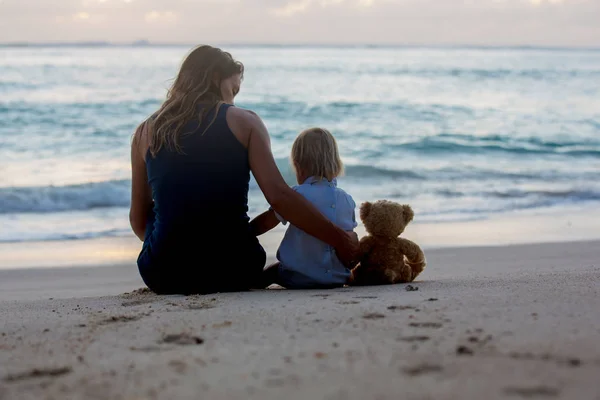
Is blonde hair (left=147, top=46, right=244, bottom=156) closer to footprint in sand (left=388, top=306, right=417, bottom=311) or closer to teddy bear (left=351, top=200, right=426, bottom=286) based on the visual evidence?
teddy bear (left=351, top=200, right=426, bottom=286)

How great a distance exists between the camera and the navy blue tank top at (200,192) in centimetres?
350

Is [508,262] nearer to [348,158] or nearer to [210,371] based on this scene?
[210,371]

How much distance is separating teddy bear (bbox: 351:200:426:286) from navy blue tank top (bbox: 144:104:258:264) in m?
0.64

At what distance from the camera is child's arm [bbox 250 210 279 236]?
3.71 m

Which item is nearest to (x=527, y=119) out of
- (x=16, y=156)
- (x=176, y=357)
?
(x=16, y=156)

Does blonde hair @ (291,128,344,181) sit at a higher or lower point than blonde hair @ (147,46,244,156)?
lower

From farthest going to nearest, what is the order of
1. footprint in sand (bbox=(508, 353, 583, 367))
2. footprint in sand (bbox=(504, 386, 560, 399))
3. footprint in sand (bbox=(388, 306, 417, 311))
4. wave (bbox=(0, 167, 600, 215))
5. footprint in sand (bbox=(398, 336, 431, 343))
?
wave (bbox=(0, 167, 600, 215)) → footprint in sand (bbox=(388, 306, 417, 311)) → footprint in sand (bbox=(398, 336, 431, 343)) → footprint in sand (bbox=(508, 353, 583, 367)) → footprint in sand (bbox=(504, 386, 560, 399))

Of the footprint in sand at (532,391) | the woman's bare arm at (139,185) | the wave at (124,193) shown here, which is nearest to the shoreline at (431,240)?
the wave at (124,193)

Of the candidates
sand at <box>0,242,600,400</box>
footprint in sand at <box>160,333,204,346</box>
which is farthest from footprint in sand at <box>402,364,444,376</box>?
footprint in sand at <box>160,333,204,346</box>

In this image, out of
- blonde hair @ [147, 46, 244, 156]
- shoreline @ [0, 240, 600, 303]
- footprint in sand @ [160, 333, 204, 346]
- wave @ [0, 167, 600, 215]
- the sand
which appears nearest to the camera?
the sand

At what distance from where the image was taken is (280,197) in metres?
3.55

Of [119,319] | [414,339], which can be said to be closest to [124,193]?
[119,319]

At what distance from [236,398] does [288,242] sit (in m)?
1.94

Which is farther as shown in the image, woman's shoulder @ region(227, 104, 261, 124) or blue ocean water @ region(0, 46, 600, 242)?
blue ocean water @ region(0, 46, 600, 242)
